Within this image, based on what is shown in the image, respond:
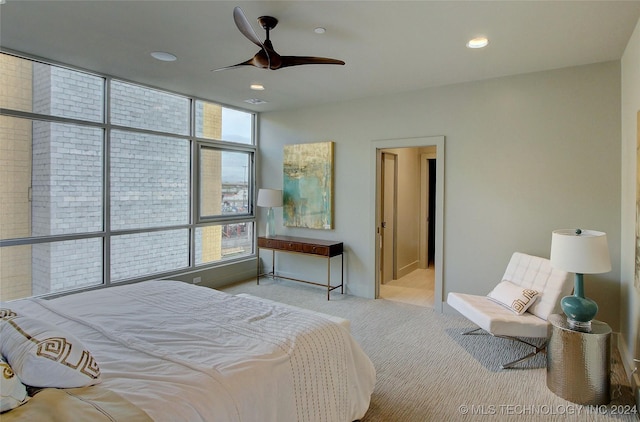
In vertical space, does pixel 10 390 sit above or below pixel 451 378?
above

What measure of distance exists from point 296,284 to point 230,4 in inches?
161

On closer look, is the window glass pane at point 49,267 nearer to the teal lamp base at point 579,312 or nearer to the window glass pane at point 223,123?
the window glass pane at point 223,123

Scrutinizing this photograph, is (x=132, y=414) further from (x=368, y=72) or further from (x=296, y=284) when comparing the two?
(x=296, y=284)

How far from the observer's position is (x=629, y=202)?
314cm

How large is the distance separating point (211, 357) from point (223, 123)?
181 inches

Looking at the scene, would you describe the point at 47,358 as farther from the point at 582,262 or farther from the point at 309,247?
the point at 309,247

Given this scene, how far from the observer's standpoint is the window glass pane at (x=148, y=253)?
4434 millimetres

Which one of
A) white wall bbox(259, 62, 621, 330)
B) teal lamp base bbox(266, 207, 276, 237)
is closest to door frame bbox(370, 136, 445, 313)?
white wall bbox(259, 62, 621, 330)

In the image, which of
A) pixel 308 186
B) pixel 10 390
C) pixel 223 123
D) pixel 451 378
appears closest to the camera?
pixel 10 390

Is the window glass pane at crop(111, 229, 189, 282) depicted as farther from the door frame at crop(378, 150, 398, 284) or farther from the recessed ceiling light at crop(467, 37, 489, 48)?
the recessed ceiling light at crop(467, 37, 489, 48)

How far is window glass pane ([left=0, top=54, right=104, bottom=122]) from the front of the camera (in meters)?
3.51

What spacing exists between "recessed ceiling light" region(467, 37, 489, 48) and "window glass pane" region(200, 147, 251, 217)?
150 inches

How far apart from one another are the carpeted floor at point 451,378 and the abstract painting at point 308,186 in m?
1.68

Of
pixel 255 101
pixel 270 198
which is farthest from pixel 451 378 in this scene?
pixel 255 101
